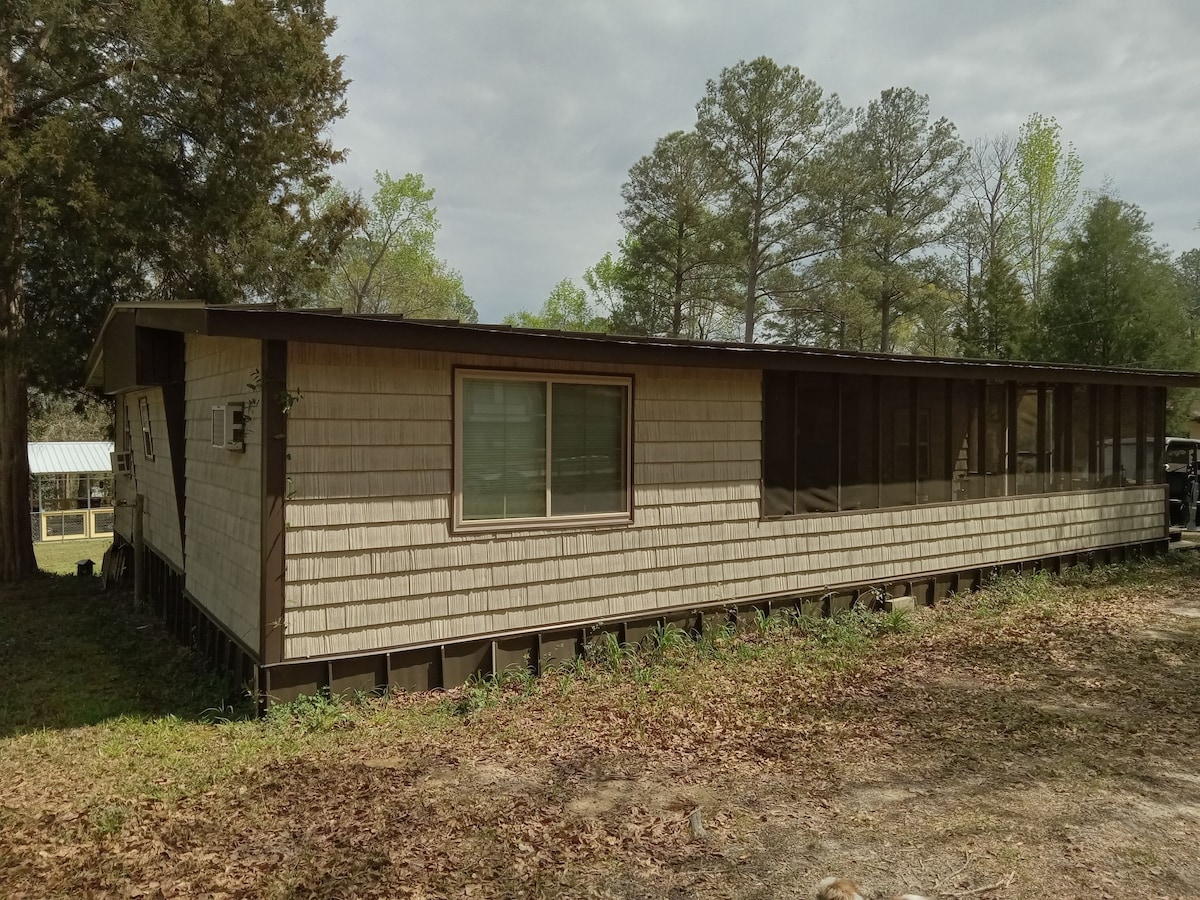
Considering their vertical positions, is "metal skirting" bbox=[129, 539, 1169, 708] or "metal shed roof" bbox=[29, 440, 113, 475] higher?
"metal shed roof" bbox=[29, 440, 113, 475]

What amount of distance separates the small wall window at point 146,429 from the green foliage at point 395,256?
75.7ft

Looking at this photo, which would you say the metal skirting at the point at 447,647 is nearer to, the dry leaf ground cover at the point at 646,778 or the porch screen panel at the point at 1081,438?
the dry leaf ground cover at the point at 646,778

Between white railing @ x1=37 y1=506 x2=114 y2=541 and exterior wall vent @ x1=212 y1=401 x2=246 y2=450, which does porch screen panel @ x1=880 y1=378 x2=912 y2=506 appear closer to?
exterior wall vent @ x1=212 y1=401 x2=246 y2=450

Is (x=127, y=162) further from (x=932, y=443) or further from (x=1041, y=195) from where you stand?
(x=1041, y=195)

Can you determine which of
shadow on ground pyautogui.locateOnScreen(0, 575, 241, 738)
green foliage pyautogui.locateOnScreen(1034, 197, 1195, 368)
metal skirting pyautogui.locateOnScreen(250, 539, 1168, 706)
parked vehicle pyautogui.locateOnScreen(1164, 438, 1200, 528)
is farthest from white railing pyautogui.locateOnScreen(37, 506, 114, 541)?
green foliage pyautogui.locateOnScreen(1034, 197, 1195, 368)

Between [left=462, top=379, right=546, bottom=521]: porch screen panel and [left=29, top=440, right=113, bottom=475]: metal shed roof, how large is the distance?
2236 centimetres

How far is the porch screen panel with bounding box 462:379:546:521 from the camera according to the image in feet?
18.2

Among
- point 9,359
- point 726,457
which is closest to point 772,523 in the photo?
point 726,457

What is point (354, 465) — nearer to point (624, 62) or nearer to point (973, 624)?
point (973, 624)

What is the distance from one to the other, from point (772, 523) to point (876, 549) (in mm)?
1514

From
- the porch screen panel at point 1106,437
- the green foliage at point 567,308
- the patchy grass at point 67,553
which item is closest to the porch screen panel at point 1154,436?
the porch screen panel at point 1106,437

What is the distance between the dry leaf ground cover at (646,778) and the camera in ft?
10.4

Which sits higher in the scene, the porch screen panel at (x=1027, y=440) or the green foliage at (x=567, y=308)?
the green foliage at (x=567, y=308)

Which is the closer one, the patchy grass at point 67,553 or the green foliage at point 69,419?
the green foliage at point 69,419
